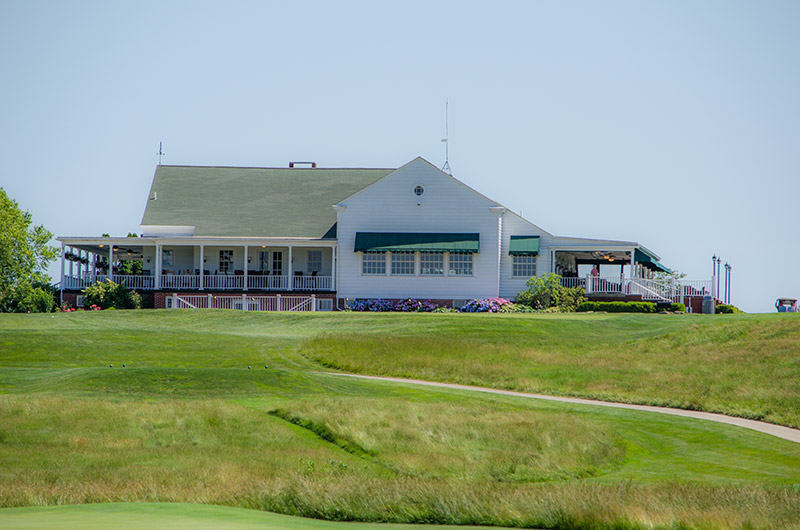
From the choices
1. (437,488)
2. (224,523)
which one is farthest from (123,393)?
(224,523)

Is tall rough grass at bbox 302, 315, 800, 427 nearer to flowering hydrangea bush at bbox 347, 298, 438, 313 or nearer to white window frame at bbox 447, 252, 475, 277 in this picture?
flowering hydrangea bush at bbox 347, 298, 438, 313

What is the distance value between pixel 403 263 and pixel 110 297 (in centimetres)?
1413

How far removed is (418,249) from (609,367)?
65.5ft

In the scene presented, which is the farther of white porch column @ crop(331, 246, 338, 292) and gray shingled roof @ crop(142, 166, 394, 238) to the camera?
gray shingled roof @ crop(142, 166, 394, 238)

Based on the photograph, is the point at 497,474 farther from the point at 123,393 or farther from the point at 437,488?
the point at 123,393

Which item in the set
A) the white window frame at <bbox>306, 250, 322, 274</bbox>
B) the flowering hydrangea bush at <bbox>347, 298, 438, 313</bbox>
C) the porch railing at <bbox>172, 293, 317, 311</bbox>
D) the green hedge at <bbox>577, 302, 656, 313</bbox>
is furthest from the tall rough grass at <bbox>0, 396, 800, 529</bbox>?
the white window frame at <bbox>306, 250, 322, 274</bbox>

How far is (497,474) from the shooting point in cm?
1375

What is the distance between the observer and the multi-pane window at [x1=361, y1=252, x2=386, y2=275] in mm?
45688

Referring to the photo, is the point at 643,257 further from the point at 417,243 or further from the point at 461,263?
the point at 417,243

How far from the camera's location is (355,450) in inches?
592

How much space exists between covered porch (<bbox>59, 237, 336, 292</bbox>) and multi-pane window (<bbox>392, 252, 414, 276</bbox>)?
3.04 metres

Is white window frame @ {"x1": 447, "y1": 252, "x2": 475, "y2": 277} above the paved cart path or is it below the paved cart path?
above

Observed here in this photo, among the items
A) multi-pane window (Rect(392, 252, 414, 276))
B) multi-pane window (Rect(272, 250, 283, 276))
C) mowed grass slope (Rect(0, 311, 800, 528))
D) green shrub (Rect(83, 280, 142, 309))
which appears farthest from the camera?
multi-pane window (Rect(272, 250, 283, 276))

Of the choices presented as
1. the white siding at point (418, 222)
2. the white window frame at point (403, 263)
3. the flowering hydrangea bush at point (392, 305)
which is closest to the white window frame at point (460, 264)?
the white siding at point (418, 222)
